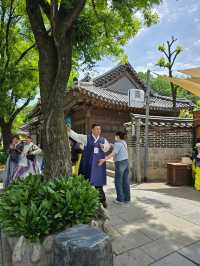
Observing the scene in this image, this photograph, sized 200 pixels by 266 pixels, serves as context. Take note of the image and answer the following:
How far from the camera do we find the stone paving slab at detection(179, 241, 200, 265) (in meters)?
3.34

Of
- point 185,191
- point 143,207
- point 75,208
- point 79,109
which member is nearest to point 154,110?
point 79,109

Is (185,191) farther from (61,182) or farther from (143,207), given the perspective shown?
(61,182)

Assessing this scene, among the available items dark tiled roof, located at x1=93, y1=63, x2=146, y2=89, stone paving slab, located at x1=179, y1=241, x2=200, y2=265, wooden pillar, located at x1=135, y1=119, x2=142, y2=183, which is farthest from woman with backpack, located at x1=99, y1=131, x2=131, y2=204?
dark tiled roof, located at x1=93, y1=63, x2=146, y2=89

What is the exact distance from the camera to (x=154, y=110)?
51.6ft

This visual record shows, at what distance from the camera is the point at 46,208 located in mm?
3301

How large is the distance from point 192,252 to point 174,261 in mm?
414

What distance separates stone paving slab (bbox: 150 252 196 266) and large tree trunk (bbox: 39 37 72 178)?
1.99 meters

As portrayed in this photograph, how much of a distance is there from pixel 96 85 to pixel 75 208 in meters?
15.6

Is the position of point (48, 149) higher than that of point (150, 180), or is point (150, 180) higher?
point (48, 149)

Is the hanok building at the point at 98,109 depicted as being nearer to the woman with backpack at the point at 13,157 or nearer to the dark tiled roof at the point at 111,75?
the dark tiled roof at the point at 111,75

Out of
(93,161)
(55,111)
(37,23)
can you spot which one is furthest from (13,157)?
(37,23)

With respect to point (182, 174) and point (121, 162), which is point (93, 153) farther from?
point (182, 174)

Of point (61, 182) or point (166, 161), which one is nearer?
point (61, 182)

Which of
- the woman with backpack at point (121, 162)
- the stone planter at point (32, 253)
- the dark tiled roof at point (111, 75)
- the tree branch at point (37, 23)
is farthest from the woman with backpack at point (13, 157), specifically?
the dark tiled roof at point (111, 75)
